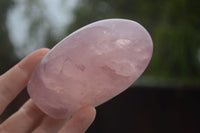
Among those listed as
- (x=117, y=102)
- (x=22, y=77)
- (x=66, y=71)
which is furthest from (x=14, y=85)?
(x=117, y=102)

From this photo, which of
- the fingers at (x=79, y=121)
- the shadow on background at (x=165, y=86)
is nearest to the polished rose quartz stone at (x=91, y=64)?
the fingers at (x=79, y=121)

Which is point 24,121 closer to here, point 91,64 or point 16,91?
point 16,91

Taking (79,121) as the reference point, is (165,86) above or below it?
below

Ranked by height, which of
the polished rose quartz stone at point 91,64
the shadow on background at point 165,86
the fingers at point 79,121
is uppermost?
the polished rose quartz stone at point 91,64

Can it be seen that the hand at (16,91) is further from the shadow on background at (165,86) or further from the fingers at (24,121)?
the shadow on background at (165,86)

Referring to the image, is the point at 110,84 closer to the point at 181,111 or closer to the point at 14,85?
the point at 14,85

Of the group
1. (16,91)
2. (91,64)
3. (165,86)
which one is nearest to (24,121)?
(16,91)

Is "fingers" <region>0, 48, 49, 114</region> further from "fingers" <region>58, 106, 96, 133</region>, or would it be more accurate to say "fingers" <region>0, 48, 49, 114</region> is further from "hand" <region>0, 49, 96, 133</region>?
"fingers" <region>58, 106, 96, 133</region>
